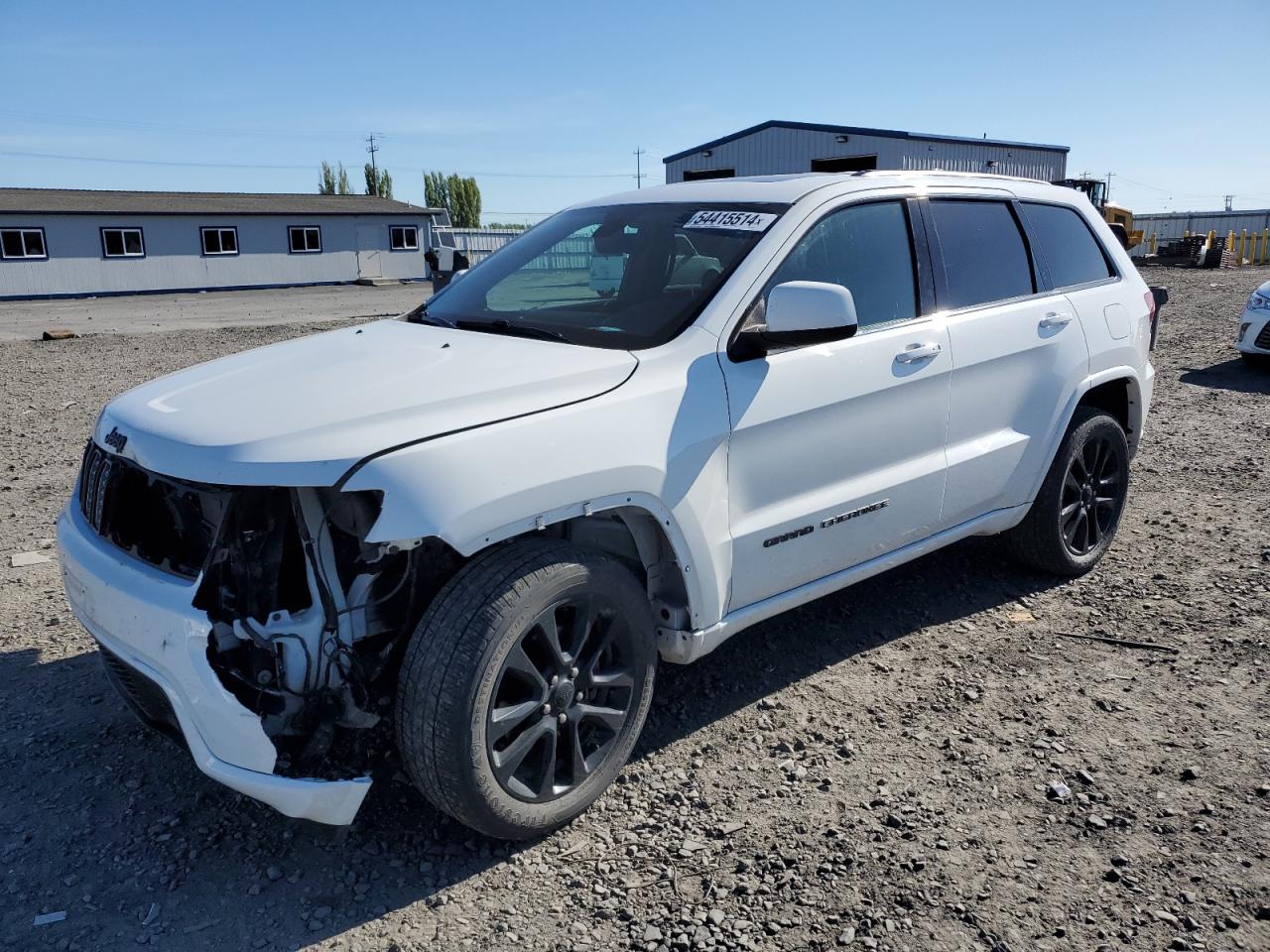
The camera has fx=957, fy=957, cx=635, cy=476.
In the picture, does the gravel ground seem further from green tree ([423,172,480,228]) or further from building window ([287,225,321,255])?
green tree ([423,172,480,228])

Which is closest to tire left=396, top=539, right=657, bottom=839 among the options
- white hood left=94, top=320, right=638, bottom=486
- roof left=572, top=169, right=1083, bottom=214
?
white hood left=94, top=320, right=638, bottom=486

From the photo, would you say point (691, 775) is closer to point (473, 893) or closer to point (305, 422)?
point (473, 893)

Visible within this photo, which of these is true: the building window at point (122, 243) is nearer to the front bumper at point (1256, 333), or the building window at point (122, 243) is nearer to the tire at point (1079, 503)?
the front bumper at point (1256, 333)

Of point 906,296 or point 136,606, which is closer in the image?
point 136,606

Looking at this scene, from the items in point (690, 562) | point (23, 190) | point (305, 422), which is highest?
point (23, 190)

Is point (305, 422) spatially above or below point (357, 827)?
above

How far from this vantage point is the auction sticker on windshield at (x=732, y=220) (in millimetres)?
3519

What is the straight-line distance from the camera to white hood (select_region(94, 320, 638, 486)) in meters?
2.53

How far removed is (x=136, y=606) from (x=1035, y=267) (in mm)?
3995

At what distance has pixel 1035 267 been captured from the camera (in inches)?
178

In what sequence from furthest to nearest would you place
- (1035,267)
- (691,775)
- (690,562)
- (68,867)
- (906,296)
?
1. (1035,267)
2. (906,296)
3. (691,775)
4. (690,562)
5. (68,867)

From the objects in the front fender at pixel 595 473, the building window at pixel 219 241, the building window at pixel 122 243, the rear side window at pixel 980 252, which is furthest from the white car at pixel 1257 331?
the building window at pixel 122 243

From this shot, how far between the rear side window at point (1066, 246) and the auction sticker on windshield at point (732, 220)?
69.3 inches

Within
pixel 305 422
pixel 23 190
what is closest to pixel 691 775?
pixel 305 422
